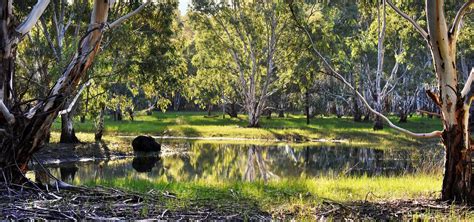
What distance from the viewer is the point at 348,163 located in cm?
1906

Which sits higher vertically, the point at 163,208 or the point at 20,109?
the point at 20,109

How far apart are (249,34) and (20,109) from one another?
1261 inches

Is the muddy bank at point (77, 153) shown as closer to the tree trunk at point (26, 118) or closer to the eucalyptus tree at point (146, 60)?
the eucalyptus tree at point (146, 60)

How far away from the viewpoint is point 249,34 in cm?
3888

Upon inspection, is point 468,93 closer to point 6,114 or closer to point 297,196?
point 297,196

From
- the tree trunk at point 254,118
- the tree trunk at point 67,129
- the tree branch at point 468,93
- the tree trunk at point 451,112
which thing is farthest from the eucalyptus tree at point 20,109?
the tree trunk at point 254,118

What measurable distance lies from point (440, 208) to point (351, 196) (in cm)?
163

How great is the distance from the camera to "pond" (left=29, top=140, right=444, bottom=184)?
15.2 metres

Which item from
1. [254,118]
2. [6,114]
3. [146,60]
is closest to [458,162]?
[6,114]

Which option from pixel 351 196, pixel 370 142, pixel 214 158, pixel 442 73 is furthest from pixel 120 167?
pixel 370 142

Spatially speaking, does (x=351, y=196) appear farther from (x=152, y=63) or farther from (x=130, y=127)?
(x=130, y=127)

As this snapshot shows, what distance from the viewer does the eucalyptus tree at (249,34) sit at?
124 ft

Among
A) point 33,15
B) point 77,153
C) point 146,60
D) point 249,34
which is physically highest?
point 249,34

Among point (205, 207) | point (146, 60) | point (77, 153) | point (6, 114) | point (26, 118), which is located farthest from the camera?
point (146, 60)
